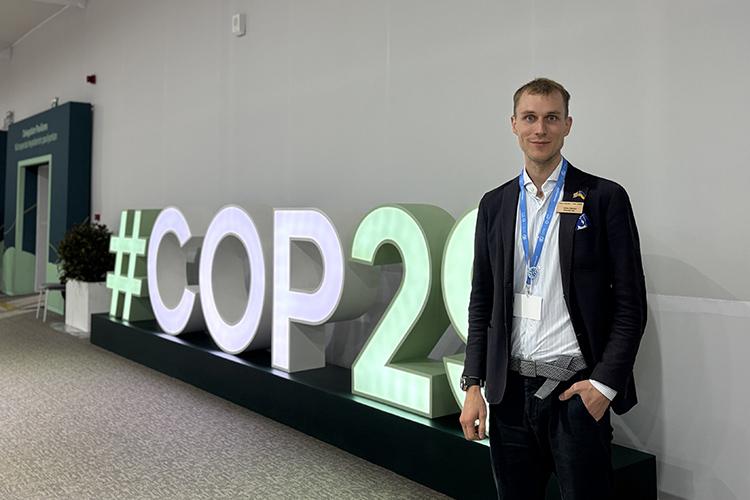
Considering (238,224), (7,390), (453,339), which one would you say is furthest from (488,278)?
(7,390)

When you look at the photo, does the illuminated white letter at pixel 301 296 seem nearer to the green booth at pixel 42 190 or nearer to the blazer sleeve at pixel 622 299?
the blazer sleeve at pixel 622 299

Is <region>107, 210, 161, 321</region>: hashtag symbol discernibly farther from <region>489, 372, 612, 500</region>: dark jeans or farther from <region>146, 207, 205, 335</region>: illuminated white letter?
<region>489, 372, 612, 500</region>: dark jeans

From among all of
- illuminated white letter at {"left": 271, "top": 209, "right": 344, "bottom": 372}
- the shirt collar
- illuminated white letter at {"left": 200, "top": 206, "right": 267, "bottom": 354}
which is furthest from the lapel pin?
illuminated white letter at {"left": 200, "top": 206, "right": 267, "bottom": 354}

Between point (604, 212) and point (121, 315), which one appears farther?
point (121, 315)

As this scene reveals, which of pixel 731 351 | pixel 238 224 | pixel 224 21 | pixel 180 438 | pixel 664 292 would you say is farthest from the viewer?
pixel 224 21

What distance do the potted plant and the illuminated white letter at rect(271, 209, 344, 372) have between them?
3.71 m

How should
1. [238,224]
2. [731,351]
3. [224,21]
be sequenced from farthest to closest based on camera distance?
[224,21], [238,224], [731,351]

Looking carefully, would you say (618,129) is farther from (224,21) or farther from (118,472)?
(224,21)

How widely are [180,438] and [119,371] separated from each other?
1.87 metres

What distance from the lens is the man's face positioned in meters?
1.73

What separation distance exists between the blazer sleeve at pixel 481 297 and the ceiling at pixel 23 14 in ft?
27.4

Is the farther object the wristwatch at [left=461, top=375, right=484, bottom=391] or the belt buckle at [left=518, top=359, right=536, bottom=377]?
the wristwatch at [left=461, top=375, right=484, bottom=391]

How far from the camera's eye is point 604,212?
1.74m

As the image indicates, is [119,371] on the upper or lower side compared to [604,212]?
lower
